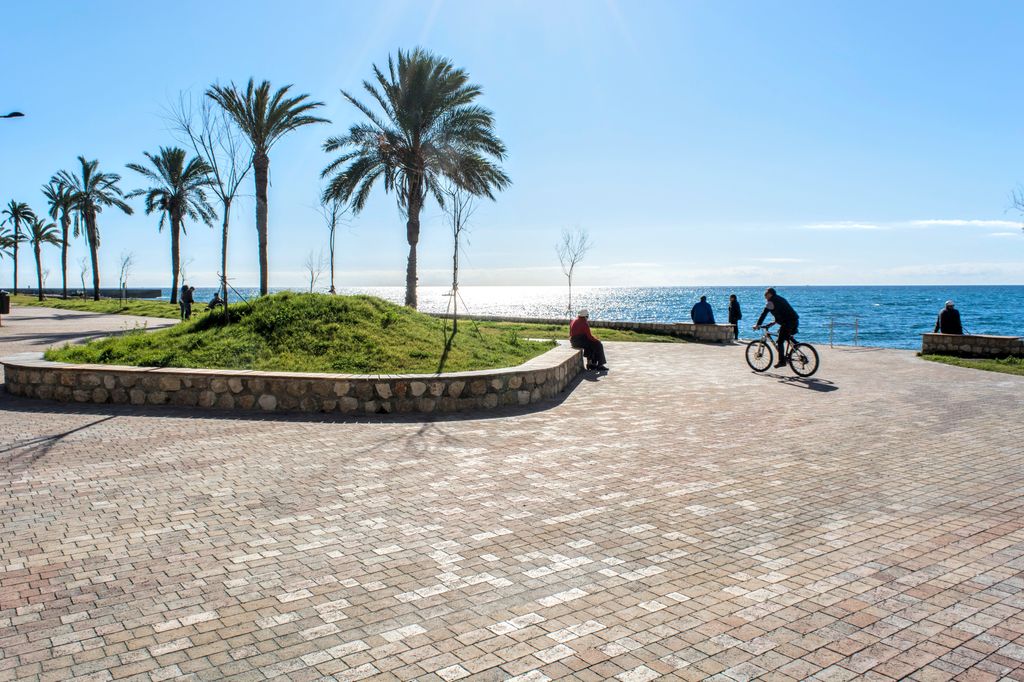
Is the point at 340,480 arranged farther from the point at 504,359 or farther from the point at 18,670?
the point at 504,359

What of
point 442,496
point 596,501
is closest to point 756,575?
point 596,501

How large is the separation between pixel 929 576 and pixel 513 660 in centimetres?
268

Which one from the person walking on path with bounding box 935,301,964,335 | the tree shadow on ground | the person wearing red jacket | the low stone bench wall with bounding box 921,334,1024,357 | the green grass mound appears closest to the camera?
the tree shadow on ground

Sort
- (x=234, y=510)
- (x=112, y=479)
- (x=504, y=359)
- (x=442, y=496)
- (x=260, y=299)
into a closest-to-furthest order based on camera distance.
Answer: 1. (x=234, y=510)
2. (x=442, y=496)
3. (x=112, y=479)
4. (x=504, y=359)
5. (x=260, y=299)

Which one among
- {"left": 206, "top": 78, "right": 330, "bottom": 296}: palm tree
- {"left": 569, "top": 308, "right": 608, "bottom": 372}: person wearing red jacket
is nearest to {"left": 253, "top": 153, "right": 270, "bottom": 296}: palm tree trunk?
{"left": 206, "top": 78, "right": 330, "bottom": 296}: palm tree

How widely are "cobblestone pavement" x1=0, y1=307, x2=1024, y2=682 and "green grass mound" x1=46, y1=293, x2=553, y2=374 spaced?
2.24 metres

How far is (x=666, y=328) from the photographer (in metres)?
24.1

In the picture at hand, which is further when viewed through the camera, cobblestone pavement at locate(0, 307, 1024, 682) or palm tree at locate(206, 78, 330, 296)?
palm tree at locate(206, 78, 330, 296)

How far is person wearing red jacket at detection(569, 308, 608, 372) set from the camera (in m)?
14.1

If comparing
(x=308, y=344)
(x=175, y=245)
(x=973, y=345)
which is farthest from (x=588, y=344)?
(x=175, y=245)

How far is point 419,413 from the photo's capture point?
9.26 metres

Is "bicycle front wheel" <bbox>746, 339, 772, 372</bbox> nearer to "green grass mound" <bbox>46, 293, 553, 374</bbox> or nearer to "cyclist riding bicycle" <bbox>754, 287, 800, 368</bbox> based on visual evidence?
"cyclist riding bicycle" <bbox>754, 287, 800, 368</bbox>

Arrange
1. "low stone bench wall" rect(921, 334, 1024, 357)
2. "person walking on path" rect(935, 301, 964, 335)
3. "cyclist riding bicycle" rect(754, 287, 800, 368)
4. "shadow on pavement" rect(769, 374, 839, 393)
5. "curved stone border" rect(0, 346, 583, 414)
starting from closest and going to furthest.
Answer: "curved stone border" rect(0, 346, 583, 414)
"shadow on pavement" rect(769, 374, 839, 393)
"cyclist riding bicycle" rect(754, 287, 800, 368)
"low stone bench wall" rect(921, 334, 1024, 357)
"person walking on path" rect(935, 301, 964, 335)

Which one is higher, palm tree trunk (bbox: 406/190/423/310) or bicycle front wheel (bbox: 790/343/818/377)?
palm tree trunk (bbox: 406/190/423/310)
